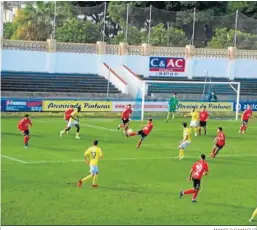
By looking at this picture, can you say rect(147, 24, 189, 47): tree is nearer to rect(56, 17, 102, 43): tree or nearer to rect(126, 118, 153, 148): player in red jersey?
rect(56, 17, 102, 43): tree

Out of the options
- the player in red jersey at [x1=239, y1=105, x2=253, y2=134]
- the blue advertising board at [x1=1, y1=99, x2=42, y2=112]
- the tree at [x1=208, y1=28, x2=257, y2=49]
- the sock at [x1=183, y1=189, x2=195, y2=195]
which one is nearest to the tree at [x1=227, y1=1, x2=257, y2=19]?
the tree at [x1=208, y1=28, x2=257, y2=49]

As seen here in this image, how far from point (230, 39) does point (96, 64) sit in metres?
12.1

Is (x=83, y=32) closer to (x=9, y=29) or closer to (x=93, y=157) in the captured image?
(x=9, y=29)

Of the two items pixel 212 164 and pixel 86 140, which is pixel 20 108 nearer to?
pixel 86 140

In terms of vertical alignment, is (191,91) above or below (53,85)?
above

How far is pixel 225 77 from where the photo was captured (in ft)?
204

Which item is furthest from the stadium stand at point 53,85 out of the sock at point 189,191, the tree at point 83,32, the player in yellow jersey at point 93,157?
the sock at point 189,191

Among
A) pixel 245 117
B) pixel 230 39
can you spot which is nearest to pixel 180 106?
pixel 245 117

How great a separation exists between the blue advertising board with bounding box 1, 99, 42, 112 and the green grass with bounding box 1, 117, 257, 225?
6648 millimetres

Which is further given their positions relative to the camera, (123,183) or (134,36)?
(134,36)

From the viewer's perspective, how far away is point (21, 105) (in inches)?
1827

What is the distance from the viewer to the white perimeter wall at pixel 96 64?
183 feet

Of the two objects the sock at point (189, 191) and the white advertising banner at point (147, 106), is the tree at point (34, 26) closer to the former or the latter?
the white advertising banner at point (147, 106)

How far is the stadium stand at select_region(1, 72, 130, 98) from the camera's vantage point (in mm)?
52594
